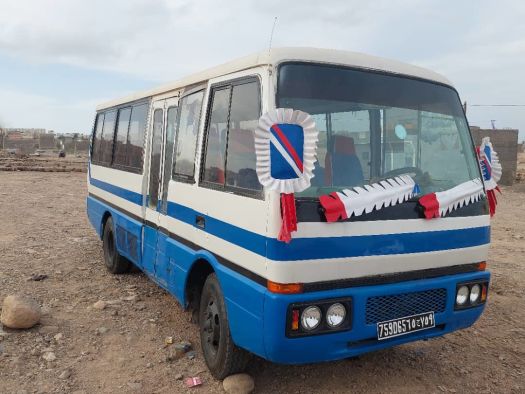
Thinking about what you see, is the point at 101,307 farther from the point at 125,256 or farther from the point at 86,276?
the point at 86,276

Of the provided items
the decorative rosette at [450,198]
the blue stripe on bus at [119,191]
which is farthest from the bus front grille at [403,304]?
the blue stripe on bus at [119,191]

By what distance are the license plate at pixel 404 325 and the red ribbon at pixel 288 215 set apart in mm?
976

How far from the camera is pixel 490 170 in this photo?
4141 mm

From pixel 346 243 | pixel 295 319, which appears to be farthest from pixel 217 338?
pixel 346 243

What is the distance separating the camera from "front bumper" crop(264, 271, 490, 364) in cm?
314

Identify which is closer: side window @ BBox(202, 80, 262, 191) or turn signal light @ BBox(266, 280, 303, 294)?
turn signal light @ BBox(266, 280, 303, 294)

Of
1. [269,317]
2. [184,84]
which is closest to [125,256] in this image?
[184,84]

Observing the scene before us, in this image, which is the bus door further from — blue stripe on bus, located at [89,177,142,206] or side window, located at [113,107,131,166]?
side window, located at [113,107,131,166]

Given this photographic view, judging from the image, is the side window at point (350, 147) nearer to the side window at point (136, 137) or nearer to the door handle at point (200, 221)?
the door handle at point (200, 221)

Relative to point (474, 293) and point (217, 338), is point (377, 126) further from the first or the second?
point (217, 338)

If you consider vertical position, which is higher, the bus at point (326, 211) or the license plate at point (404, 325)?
the bus at point (326, 211)

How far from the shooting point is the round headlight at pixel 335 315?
3.26 m

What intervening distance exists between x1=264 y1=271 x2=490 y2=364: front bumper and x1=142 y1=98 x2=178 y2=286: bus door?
2.02 metres

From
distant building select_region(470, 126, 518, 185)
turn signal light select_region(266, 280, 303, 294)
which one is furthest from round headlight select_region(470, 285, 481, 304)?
distant building select_region(470, 126, 518, 185)
